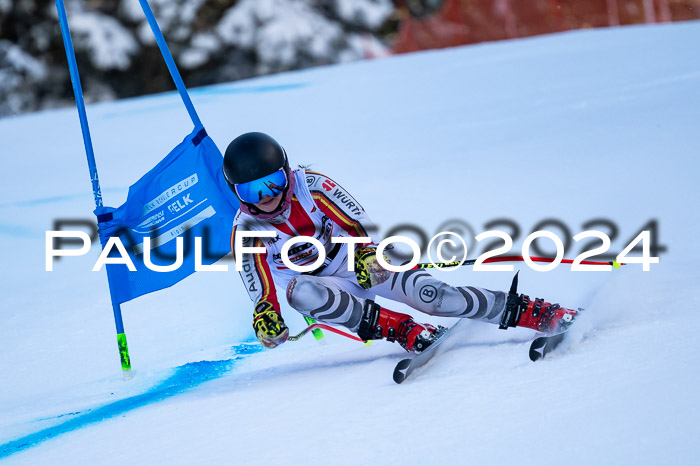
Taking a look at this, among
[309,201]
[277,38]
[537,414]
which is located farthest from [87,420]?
[277,38]

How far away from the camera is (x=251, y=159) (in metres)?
2.89

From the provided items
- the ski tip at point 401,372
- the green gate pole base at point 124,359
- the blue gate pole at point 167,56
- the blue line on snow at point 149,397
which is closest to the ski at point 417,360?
the ski tip at point 401,372

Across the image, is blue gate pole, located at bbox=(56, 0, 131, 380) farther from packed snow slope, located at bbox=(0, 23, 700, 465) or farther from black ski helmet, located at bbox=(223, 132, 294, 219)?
black ski helmet, located at bbox=(223, 132, 294, 219)

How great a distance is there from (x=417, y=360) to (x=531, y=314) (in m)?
0.49

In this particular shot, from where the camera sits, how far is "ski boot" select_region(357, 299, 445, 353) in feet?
9.64

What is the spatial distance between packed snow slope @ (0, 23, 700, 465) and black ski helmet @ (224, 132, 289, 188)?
78cm

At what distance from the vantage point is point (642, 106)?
6.84m

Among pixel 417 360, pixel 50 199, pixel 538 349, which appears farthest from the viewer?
pixel 50 199

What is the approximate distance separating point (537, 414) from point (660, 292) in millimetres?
1182

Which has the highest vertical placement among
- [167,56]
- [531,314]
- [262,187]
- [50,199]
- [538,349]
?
[50,199]

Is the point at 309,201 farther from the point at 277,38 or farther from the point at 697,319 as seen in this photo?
the point at 277,38

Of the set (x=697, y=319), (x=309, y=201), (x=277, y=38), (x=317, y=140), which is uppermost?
(x=277, y=38)

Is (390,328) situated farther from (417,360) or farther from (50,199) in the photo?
(50,199)

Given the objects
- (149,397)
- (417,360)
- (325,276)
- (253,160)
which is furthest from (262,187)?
(149,397)
